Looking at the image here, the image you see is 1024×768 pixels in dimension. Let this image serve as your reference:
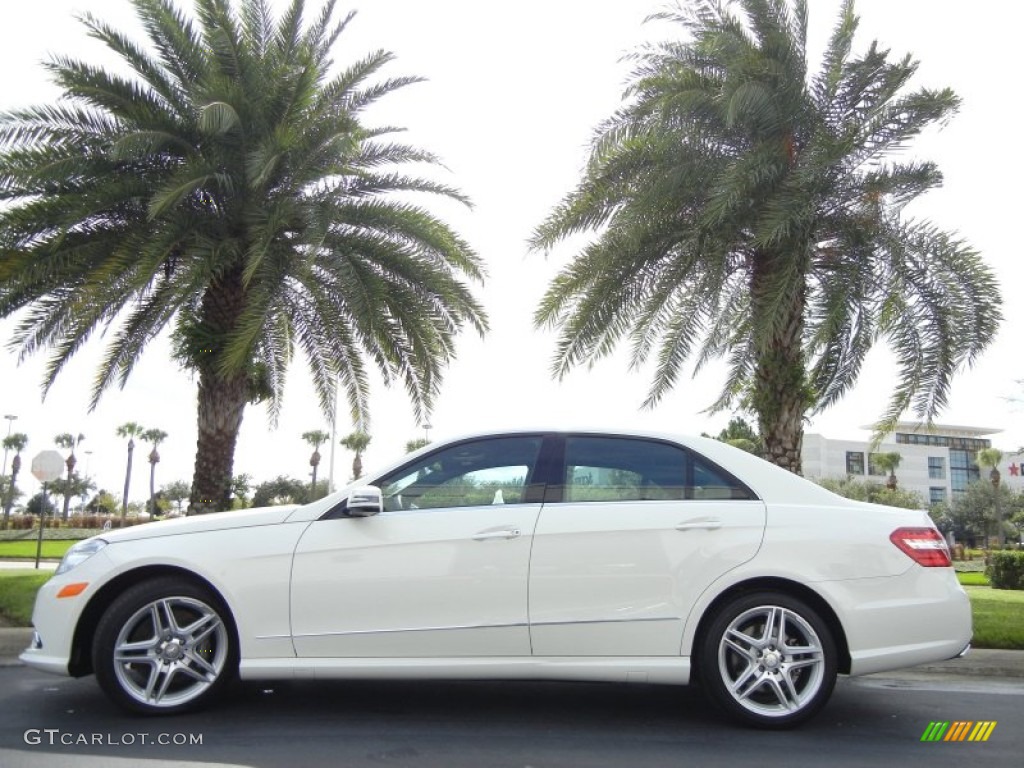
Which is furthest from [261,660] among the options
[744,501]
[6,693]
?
[744,501]

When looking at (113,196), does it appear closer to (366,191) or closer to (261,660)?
(366,191)

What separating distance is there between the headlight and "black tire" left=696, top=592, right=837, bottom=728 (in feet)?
10.5

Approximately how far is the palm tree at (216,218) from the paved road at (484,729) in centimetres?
631

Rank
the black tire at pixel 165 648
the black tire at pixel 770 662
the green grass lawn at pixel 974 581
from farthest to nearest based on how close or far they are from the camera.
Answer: the green grass lawn at pixel 974 581 < the black tire at pixel 165 648 < the black tire at pixel 770 662

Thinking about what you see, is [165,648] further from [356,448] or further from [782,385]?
[356,448]

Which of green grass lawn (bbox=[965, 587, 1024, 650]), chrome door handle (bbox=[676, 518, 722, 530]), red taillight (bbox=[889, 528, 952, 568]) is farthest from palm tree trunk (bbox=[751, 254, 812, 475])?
chrome door handle (bbox=[676, 518, 722, 530])

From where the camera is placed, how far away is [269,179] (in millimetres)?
11930

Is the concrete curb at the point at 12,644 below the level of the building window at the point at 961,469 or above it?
below

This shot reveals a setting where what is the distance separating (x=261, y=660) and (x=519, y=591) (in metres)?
1.36

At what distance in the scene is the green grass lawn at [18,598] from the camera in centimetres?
766

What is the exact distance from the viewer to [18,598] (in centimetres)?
875

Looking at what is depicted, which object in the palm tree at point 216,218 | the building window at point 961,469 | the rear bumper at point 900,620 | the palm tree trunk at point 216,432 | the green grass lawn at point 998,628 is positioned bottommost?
the green grass lawn at point 998,628

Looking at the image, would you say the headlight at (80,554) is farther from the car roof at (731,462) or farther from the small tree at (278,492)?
the small tree at (278,492)

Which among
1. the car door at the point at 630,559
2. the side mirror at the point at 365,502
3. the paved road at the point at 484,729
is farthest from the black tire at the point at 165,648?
the car door at the point at 630,559
